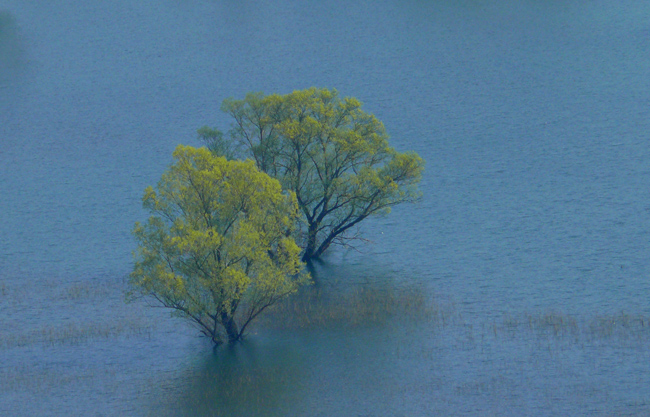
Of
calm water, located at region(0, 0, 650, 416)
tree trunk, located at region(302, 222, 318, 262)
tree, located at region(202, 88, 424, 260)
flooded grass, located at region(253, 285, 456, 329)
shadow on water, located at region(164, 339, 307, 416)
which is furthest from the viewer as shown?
tree trunk, located at region(302, 222, 318, 262)

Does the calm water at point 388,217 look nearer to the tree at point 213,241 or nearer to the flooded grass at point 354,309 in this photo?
the flooded grass at point 354,309

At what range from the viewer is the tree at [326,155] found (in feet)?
225

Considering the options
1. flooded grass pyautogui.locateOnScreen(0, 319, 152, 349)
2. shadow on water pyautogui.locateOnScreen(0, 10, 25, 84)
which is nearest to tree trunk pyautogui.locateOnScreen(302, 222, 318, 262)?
flooded grass pyautogui.locateOnScreen(0, 319, 152, 349)

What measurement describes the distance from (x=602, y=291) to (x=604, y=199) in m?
17.4

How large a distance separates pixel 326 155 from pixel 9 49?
3478 inches

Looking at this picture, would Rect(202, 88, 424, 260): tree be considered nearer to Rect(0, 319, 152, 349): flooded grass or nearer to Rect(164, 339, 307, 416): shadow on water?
Rect(164, 339, 307, 416): shadow on water

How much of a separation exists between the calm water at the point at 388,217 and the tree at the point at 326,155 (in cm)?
589

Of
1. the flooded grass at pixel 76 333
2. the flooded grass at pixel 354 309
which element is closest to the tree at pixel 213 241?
the flooded grass at pixel 354 309

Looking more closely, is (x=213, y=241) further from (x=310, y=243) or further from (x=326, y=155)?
(x=310, y=243)

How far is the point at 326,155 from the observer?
6944 cm

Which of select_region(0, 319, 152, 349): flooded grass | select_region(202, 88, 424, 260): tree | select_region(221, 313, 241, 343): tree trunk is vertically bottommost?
select_region(221, 313, 241, 343): tree trunk

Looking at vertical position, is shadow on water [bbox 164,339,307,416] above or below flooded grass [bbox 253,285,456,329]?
below

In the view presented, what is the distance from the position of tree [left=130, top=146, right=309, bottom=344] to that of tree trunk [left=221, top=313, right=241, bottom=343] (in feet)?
0.29

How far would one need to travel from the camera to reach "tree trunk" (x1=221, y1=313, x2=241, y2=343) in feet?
198
